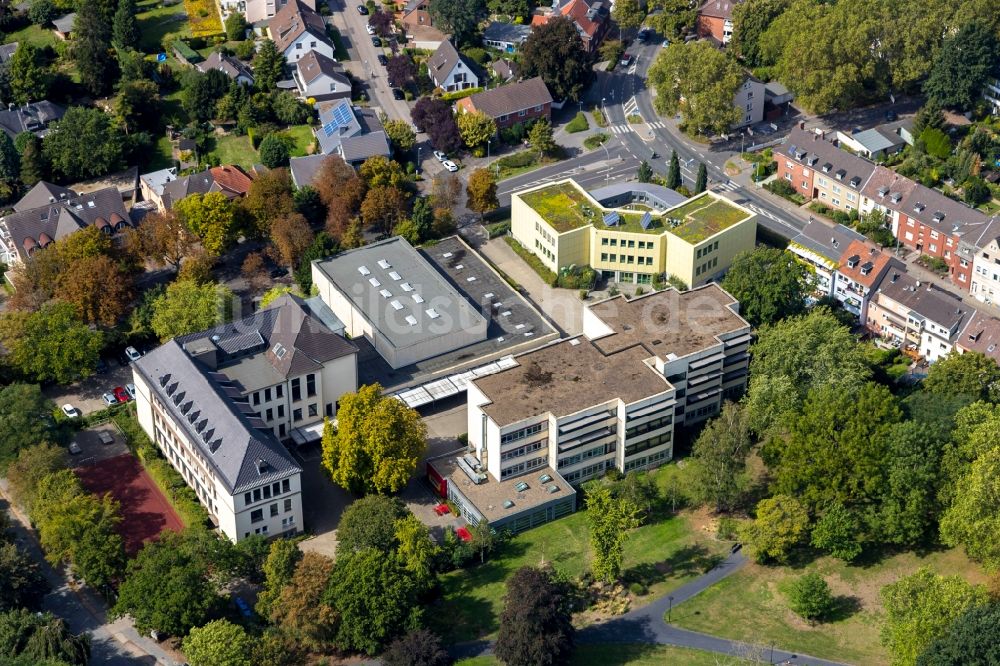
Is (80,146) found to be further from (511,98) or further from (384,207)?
(511,98)

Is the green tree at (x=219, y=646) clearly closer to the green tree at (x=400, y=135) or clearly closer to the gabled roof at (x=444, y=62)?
the green tree at (x=400, y=135)

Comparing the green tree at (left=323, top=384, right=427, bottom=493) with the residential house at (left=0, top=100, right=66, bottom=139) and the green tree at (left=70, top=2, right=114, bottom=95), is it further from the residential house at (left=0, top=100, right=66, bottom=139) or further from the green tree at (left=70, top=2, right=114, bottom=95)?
the green tree at (left=70, top=2, right=114, bottom=95)

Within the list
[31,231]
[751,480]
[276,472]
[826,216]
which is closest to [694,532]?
[751,480]

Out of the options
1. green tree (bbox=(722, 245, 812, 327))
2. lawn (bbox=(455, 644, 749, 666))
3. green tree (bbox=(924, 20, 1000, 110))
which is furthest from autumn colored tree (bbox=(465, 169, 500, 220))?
lawn (bbox=(455, 644, 749, 666))

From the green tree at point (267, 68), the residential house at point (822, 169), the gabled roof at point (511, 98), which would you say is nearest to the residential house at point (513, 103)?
the gabled roof at point (511, 98)

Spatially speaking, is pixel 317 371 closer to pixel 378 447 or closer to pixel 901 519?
pixel 378 447

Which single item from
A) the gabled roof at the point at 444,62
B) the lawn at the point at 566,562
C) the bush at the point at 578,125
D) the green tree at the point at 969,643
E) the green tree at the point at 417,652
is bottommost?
the lawn at the point at 566,562
